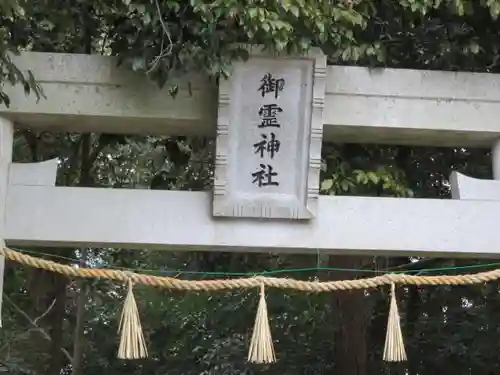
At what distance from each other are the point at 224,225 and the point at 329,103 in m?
0.60

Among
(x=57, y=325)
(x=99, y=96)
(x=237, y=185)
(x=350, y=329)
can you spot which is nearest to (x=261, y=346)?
(x=237, y=185)

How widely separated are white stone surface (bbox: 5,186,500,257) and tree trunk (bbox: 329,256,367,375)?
5.24 feet

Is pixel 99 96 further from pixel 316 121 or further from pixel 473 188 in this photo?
pixel 473 188

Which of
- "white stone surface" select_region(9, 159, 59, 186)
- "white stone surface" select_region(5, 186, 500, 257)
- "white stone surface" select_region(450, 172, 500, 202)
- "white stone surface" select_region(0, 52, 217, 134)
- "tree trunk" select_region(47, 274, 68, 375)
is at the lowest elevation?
"tree trunk" select_region(47, 274, 68, 375)

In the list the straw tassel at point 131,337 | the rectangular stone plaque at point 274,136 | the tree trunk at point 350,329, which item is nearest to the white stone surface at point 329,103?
the rectangular stone plaque at point 274,136

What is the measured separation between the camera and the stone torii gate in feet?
8.43

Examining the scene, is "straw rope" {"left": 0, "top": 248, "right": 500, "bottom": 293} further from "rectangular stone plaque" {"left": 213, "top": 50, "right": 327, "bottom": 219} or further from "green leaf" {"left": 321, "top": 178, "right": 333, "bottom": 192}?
"green leaf" {"left": 321, "top": 178, "right": 333, "bottom": 192}

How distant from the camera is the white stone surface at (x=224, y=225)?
2.57m

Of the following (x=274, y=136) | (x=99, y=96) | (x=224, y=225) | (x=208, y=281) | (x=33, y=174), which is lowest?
(x=208, y=281)

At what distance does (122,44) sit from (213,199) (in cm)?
67

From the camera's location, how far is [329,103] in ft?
8.78

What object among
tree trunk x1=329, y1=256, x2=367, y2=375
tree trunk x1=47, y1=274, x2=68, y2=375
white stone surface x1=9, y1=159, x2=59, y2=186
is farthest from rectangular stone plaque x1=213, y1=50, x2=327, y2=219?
tree trunk x1=47, y1=274, x2=68, y2=375

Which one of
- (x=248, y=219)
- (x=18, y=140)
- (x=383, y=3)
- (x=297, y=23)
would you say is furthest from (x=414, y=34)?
(x=18, y=140)

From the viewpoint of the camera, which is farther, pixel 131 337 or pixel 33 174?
pixel 33 174
